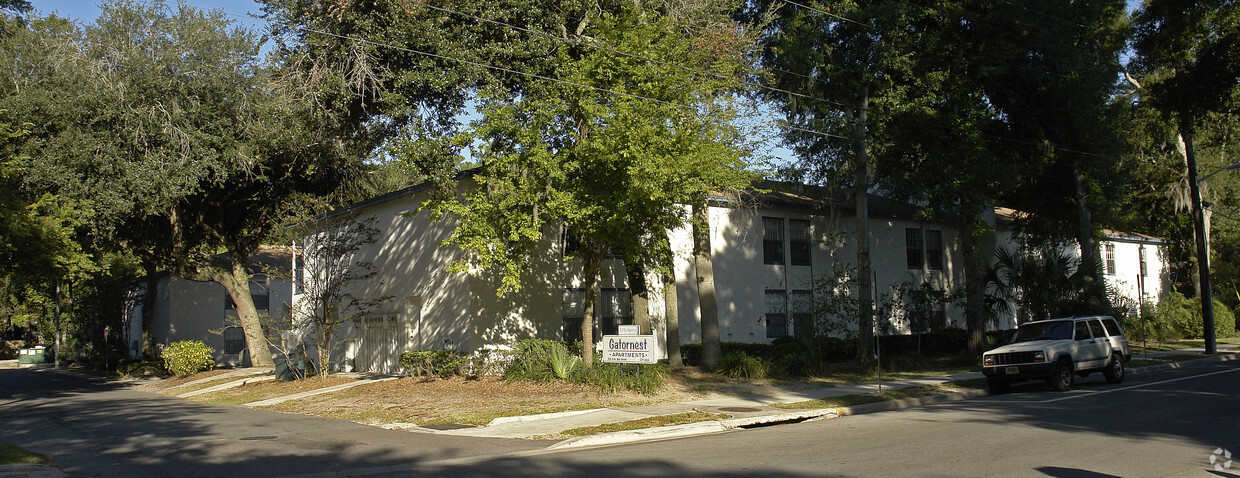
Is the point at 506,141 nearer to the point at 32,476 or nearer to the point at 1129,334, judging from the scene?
the point at 32,476

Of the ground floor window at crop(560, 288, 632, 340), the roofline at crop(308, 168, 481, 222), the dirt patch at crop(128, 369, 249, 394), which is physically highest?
the roofline at crop(308, 168, 481, 222)

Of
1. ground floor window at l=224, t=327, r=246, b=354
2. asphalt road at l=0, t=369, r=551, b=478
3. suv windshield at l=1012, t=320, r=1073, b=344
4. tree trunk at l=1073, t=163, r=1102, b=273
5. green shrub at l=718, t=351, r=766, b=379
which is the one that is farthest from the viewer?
ground floor window at l=224, t=327, r=246, b=354

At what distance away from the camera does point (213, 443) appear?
11805mm

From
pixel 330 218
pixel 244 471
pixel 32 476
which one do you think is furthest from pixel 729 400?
pixel 330 218

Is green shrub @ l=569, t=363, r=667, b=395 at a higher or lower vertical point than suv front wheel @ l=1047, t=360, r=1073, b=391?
higher

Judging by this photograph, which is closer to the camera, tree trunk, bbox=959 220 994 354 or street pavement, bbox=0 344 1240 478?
street pavement, bbox=0 344 1240 478

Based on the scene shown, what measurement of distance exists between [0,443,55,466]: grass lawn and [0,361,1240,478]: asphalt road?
42cm

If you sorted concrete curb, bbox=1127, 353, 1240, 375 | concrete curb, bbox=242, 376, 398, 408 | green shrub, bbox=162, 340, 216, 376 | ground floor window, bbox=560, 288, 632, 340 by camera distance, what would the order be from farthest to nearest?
green shrub, bbox=162, 340, 216, 376, ground floor window, bbox=560, 288, 632, 340, concrete curb, bbox=1127, 353, 1240, 375, concrete curb, bbox=242, 376, 398, 408

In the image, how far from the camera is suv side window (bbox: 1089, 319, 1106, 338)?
59.5ft

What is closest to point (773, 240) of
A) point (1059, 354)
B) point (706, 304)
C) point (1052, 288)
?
point (706, 304)

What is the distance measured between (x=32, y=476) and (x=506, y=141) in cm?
1134

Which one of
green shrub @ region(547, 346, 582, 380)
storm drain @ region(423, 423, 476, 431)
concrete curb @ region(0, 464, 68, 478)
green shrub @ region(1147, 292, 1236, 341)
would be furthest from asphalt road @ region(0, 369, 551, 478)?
green shrub @ region(1147, 292, 1236, 341)

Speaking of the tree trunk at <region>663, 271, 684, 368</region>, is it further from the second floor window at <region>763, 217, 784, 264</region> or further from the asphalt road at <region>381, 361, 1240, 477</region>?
the asphalt road at <region>381, 361, 1240, 477</region>

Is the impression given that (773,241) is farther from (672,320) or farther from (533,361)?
(533,361)
